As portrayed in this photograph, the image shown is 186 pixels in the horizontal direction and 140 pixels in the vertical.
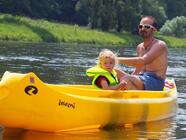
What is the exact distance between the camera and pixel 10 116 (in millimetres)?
6867

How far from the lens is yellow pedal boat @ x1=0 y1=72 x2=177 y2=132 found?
6.87 metres

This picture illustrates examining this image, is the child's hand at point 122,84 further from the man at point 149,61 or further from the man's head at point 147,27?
the man's head at point 147,27

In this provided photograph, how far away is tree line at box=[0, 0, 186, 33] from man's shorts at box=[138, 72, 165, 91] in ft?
166

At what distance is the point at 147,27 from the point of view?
888 centimetres

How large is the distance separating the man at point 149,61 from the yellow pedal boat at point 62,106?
0.34 m

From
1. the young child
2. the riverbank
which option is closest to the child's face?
the young child

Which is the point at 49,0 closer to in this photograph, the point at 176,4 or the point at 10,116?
the point at 176,4

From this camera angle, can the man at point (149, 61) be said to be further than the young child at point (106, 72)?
Yes

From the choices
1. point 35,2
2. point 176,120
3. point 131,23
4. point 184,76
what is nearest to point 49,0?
point 35,2

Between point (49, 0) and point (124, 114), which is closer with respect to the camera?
point (124, 114)

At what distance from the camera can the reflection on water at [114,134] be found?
716 cm

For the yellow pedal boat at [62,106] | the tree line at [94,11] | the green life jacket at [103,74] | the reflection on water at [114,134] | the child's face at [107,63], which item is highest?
the tree line at [94,11]

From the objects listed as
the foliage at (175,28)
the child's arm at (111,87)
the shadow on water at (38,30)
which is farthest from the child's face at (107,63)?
the foliage at (175,28)

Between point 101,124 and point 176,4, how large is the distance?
8800 cm
